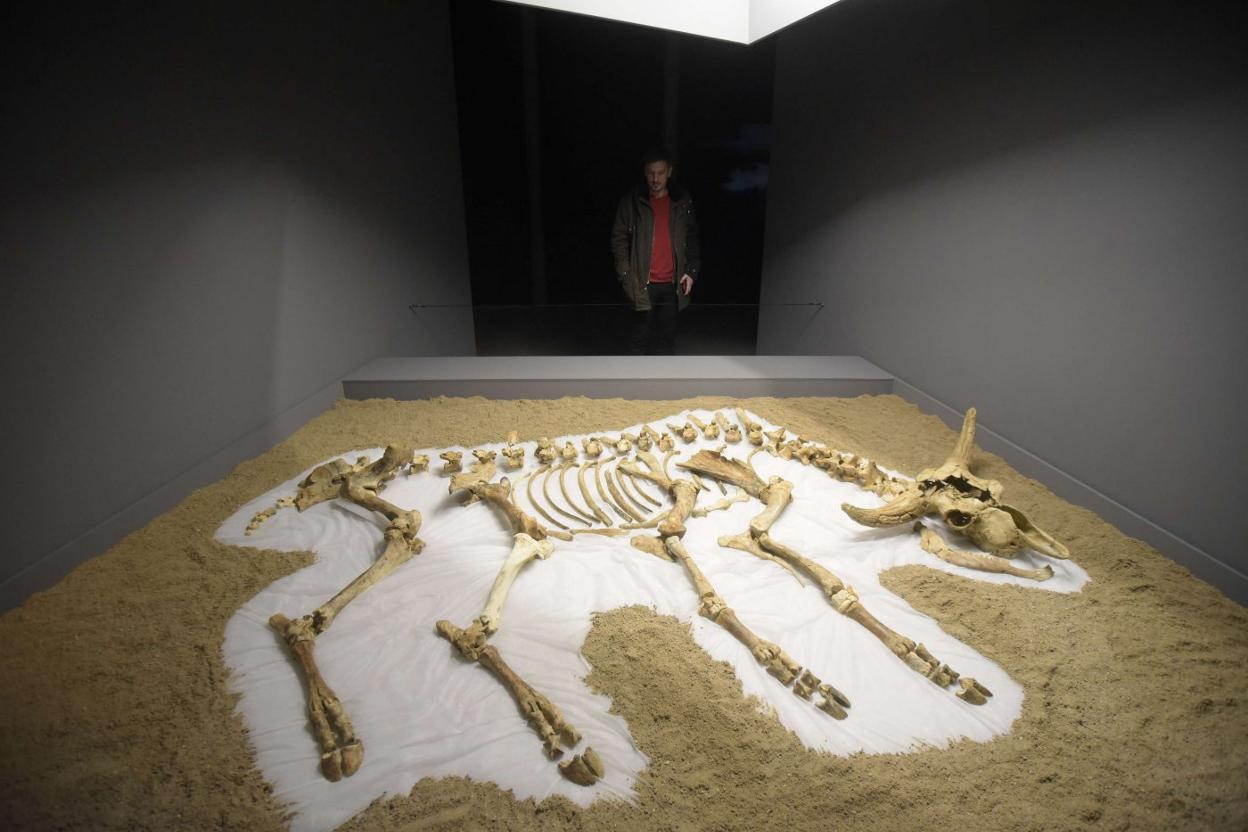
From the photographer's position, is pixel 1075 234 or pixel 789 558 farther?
pixel 1075 234

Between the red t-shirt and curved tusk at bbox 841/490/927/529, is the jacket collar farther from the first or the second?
curved tusk at bbox 841/490/927/529

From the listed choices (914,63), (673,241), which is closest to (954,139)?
(914,63)

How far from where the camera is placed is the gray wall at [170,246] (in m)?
2.57

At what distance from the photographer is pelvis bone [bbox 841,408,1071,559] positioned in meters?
2.80

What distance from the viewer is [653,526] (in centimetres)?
312

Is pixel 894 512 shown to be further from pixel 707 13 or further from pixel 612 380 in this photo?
pixel 707 13

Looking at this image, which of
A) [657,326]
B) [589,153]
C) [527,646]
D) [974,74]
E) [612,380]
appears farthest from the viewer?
[589,153]

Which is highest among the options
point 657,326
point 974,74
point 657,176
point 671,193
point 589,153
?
point 974,74

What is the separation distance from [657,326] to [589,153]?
1996 millimetres

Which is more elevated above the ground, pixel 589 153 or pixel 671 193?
pixel 589 153

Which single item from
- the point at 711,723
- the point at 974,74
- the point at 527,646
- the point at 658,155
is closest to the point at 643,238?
the point at 658,155

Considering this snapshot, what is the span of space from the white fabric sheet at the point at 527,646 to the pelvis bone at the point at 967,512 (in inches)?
4.6

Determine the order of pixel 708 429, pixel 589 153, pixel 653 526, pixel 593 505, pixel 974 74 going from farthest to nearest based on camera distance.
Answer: pixel 589 153 → pixel 708 429 → pixel 974 74 → pixel 593 505 → pixel 653 526

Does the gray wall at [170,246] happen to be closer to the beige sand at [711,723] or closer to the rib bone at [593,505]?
the beige sand at [711,723]
